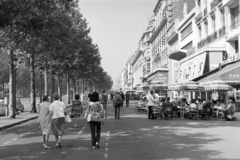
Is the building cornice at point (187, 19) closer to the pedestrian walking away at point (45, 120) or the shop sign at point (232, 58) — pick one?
the shop sign at point (232, 58)

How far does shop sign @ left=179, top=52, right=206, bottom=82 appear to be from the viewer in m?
34.0

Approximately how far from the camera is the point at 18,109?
29344 millimetres

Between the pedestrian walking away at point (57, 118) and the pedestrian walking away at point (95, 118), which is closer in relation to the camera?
the pedestrian walking away at point (95, 118)

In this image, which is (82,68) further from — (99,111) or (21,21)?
(99,111)

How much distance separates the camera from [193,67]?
3784 centimetres

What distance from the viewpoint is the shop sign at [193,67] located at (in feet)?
111

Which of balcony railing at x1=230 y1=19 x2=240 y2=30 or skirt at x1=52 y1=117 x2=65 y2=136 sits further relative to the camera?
balcony railing at x1=230 y1=19 x2=240 y2=30

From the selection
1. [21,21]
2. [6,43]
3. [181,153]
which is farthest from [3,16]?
[181,153]

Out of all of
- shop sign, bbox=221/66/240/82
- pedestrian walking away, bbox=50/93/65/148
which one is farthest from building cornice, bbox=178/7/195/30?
pedestrian walking away, bbox=50/93/65/148

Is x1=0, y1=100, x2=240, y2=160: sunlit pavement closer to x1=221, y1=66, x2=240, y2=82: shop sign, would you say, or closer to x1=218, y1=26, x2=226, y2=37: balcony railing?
x1=221, y1=66, x2=240, y2=82: shop sign

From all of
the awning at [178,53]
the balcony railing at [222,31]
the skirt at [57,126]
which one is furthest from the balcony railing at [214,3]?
the skirt at [57,126]

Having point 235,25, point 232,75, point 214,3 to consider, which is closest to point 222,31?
point 235,25

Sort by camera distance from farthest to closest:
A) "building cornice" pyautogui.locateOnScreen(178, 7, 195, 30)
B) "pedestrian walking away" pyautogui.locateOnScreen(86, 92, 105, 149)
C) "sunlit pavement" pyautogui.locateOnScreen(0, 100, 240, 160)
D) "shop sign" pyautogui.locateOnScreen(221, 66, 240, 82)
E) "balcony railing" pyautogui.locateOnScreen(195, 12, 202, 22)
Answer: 1. "building cornice" pyautogui.locateOnScreen(178, 7, 195, 30)
2. "balcony railing" pyautogui.locateOnScreen(195, 12, 202, 22)
3. "shop sign" pyautogui.locateOnScreen(221, 66, 240, 82)
4. "pedestrian walking away" pyautogui.locateOnScreen(86, 92, 105, 149)
5. "sunlit pavement" pyautogui.locateOnScreen(0, 100, 240, 160)

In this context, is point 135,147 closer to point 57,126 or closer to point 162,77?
point 57,126
